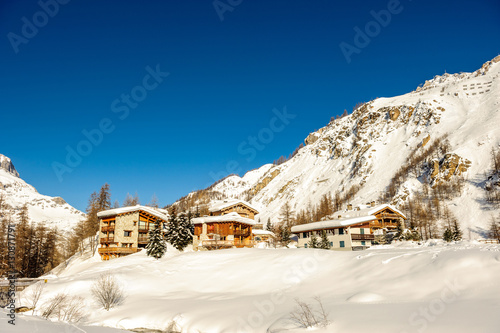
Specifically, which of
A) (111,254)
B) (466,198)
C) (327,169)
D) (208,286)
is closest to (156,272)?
(208,286)

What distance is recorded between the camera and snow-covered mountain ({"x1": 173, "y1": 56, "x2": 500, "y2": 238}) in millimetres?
101731

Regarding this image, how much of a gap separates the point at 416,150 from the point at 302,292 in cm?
13486

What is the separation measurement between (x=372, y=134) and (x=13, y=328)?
18372 cm

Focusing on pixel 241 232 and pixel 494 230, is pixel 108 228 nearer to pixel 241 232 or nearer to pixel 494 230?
pixel 241 232

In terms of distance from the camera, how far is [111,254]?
53.8 meters

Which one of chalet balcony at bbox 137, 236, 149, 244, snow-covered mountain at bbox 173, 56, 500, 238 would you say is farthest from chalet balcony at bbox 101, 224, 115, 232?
snow-covered mountain at bbox 173, 56, 500, 238

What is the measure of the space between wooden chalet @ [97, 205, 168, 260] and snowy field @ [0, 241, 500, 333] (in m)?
15.7

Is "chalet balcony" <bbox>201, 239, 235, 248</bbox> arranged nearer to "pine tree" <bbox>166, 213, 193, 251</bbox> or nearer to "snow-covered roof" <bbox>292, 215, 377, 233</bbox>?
"pine tree" <bbox>166, 213, 193, 251</bbox>

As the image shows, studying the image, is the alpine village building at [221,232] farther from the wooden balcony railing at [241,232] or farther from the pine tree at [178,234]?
the pine tree at [178,234]

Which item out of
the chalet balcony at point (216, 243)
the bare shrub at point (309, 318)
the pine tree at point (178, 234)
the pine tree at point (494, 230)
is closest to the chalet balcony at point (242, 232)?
the chalet balcony at point (216, 243)

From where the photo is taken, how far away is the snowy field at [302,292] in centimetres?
1596

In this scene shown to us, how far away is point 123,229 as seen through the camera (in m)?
55.3

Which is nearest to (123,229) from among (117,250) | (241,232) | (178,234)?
(117,250)

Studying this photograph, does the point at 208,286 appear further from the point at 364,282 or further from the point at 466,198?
the point at 466,198
